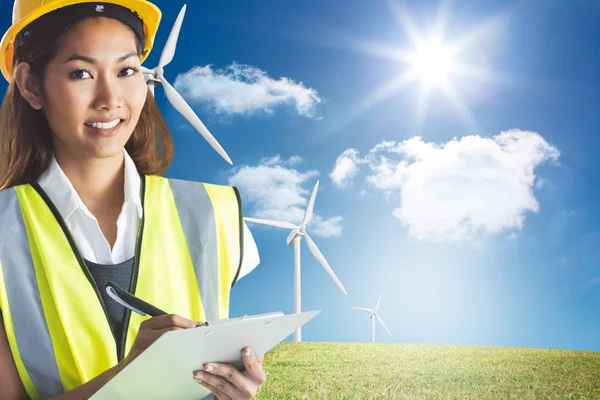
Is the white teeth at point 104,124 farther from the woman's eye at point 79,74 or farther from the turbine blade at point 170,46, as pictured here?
the turbine blade at point 170,46

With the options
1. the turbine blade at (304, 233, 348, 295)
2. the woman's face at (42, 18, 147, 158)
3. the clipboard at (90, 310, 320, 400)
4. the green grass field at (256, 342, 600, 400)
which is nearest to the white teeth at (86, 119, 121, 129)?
the woman's face at (42, 18, 147, 158)

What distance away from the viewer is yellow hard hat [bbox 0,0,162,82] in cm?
299

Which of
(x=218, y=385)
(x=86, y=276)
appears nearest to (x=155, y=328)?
(x=218, y=385)

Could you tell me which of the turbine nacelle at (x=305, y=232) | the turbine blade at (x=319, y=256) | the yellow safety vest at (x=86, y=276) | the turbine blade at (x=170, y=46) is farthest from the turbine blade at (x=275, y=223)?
the yellow safety vest at (x=86, y=276)

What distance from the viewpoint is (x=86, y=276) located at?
3.04 metres

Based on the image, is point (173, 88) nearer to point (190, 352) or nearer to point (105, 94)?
point (105, 94)

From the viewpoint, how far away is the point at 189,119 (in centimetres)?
1812

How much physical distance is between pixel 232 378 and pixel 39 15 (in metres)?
1.83

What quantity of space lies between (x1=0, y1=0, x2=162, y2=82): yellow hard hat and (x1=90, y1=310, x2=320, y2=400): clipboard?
1612mm

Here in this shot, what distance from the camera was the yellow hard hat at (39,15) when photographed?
299cm

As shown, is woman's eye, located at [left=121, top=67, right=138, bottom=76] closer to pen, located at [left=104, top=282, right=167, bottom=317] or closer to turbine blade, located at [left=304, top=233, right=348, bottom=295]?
pen, located at [left=104, top=282, right=167, bottom=317]

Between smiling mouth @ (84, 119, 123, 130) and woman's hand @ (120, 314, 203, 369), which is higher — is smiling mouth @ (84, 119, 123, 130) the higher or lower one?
the higher one

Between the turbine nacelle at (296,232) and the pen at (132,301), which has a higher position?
the turbine nacelle at (296,232)

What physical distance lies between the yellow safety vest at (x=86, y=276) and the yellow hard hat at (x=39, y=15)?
657 mm
